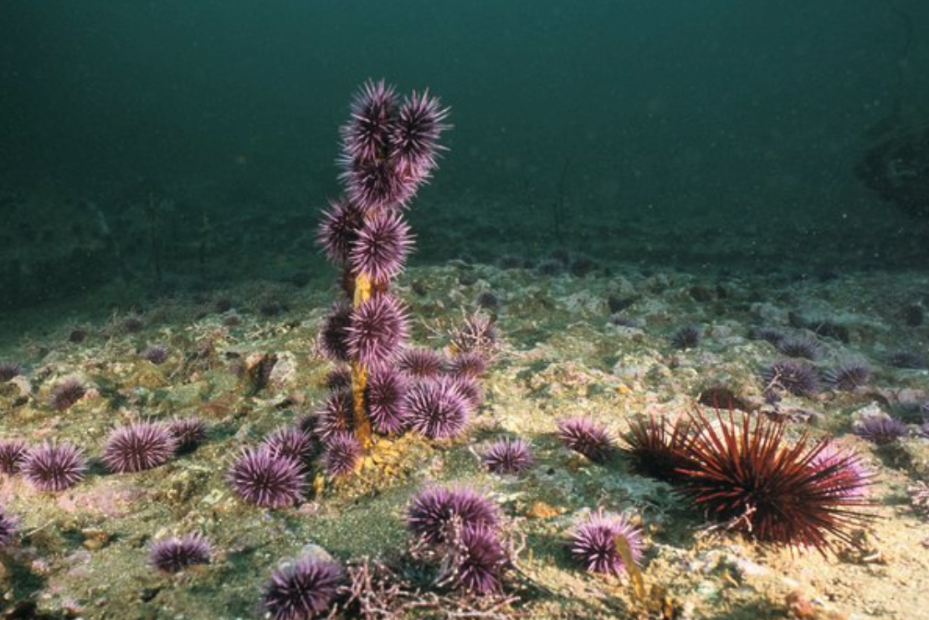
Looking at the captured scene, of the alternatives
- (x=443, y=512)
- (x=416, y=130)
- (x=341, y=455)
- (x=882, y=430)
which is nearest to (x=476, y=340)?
(x=341, y=455)

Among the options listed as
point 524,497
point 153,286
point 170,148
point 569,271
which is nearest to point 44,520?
point 524,497

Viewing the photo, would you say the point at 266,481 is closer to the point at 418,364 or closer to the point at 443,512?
the point at 443,512

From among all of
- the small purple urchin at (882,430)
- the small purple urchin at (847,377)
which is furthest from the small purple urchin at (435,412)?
the small purple urchin at (847,377)

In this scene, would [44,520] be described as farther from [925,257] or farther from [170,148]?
[170,148]

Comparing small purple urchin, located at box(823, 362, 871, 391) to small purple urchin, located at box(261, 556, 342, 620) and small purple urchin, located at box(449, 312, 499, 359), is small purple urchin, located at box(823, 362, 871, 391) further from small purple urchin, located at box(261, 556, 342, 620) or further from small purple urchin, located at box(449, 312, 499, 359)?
small purple urchin, located at box(261, 556, 342, 620)

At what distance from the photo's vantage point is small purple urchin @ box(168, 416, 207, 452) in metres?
5.93

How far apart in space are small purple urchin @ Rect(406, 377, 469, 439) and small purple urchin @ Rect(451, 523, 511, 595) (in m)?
1.98

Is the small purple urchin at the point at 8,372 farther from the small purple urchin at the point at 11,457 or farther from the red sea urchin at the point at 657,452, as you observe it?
the red sea urchin at the point at 657,452

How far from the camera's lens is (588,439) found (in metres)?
5.24

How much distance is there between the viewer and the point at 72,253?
17578 mm

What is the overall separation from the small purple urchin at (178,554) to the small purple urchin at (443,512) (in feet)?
5.23

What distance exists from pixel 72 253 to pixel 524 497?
18597mm

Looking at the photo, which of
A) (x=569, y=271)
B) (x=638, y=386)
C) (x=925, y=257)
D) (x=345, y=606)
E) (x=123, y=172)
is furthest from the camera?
(x=123, y=172)

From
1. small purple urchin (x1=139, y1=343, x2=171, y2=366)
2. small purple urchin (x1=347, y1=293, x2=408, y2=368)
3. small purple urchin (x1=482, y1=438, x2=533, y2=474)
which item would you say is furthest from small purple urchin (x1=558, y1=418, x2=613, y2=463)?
small purple urchin (x1=139, y1=343, x2=171, y2=366)
